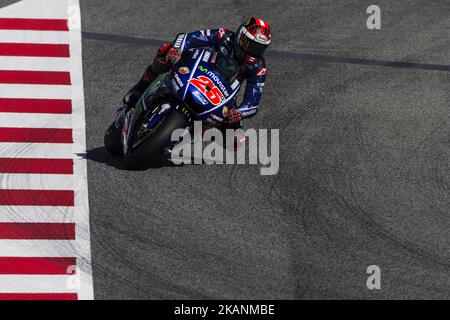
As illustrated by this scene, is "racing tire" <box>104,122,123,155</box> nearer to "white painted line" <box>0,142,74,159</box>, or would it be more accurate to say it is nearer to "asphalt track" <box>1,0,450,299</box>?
"asphalt track" <box>1,0,450,299</box>

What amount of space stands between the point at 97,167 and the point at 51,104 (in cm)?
228

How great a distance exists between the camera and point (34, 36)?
55.8 ft

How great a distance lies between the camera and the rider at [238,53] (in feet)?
42.2

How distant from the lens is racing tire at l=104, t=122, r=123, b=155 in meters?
13.2

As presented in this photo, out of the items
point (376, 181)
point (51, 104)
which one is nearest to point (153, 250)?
point (376, 181)

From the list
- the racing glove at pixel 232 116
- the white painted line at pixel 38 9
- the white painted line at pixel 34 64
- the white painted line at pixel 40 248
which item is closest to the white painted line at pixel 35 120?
the white painted line at pixel 34 64

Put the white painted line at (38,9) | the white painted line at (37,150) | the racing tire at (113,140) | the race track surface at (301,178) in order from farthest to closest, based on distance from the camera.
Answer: the white painted line at (38,9), the white painted line at (37,150), the racing tire at (113,140), the race track surface at (301,178)

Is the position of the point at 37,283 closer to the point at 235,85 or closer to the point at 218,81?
the point at 218,81

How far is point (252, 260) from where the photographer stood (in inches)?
438

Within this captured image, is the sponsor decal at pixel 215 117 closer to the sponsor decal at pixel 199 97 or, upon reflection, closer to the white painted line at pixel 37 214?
the sponsor decal at pixel 199 97

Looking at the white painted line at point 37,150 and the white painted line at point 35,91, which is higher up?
the white painted line at point 35,91

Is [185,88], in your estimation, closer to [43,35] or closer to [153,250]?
[153,250]

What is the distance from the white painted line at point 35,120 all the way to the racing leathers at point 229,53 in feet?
4.89

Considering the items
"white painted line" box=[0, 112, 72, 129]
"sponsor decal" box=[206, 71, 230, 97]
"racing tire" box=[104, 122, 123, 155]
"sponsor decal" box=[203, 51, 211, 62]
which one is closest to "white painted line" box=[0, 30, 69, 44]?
"white painted line" box=[0, 112, 72, 129]
